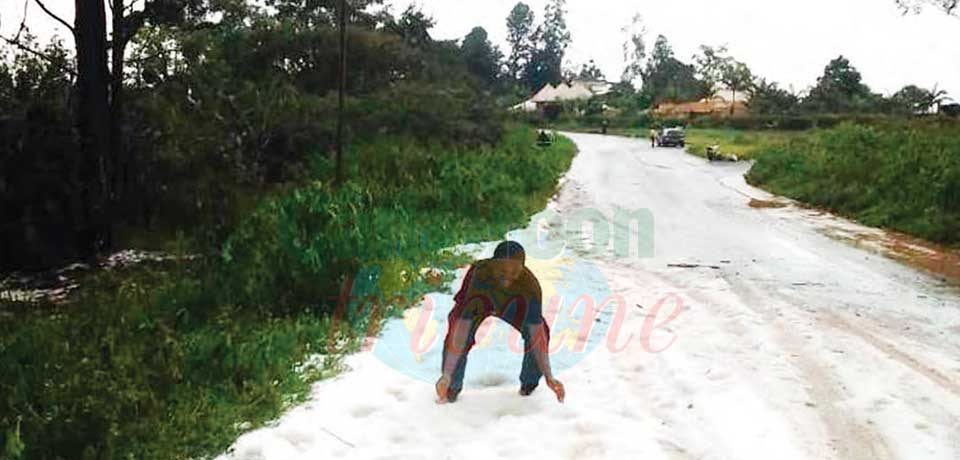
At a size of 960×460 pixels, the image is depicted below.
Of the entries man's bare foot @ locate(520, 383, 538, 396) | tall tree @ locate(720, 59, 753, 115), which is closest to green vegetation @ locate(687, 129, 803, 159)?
tall tree @ locate(720, 59, 753, 115)

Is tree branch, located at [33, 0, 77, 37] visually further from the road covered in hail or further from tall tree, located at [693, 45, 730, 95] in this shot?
tall tree, located at [693, 45, 730, 95]

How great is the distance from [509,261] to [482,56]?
64.3 metres

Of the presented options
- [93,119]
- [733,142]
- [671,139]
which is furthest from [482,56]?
[93,119]

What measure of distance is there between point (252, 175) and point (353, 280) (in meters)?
10.7

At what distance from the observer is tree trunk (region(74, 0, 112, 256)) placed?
13438 millimetres

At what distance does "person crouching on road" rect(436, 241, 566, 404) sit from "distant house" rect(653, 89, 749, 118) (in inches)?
2019

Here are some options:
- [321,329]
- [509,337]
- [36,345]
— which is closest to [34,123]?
[36,345]

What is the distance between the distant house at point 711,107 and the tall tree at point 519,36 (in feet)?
85.8

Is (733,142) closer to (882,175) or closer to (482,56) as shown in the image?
(882,175)

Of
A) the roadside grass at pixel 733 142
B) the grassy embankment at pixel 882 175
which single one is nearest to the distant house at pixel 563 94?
the roadside grass at pixel 733 142

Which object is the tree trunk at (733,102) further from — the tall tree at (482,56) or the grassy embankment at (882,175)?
the grassy embankment at (882,175)

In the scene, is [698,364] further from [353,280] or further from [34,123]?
[34,123]

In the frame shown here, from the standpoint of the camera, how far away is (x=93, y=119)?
13.5 meters

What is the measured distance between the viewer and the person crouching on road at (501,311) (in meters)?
4.47
